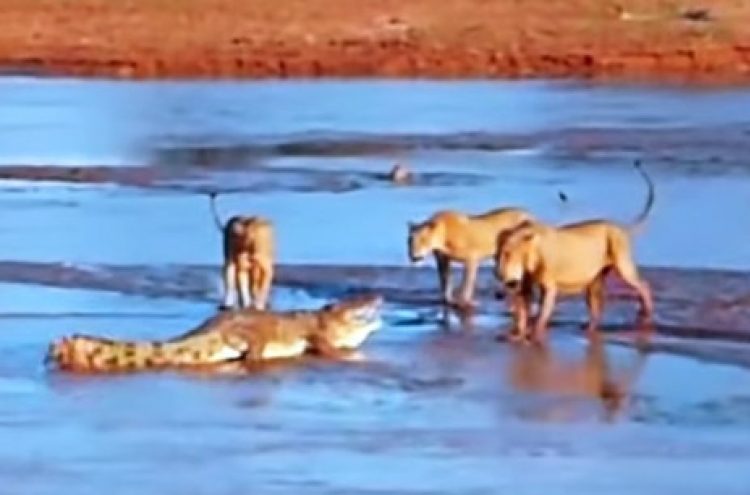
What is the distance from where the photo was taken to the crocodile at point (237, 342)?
14.0m

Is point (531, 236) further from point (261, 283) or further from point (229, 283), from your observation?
point (229, 283)

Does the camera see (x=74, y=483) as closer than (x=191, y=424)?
Yes

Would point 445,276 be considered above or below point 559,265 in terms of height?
below

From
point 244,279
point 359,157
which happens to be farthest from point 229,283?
point 359,157

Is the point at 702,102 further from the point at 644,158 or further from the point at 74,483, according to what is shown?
the point at 74,483

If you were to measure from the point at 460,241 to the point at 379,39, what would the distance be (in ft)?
86.9

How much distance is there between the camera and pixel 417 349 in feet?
48.7

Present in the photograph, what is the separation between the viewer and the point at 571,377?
1397 cm

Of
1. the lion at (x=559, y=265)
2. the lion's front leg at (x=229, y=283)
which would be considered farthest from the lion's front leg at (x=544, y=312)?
the lion's front leg at (x=229, y=283)

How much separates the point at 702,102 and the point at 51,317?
18.6 metres

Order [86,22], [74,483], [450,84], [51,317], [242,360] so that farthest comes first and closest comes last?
[86,22], [450,84], [51,317], [242,360], [74,483]

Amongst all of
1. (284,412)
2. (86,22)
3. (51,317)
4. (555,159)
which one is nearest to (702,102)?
(555,159)

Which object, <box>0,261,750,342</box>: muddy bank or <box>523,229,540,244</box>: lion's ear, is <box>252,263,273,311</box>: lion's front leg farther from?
<box>523,229,540,244</box>: lion's ear

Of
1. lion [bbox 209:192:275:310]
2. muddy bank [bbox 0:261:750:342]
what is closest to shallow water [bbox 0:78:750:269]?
muddy bank [bbox 0:261:750:342]
